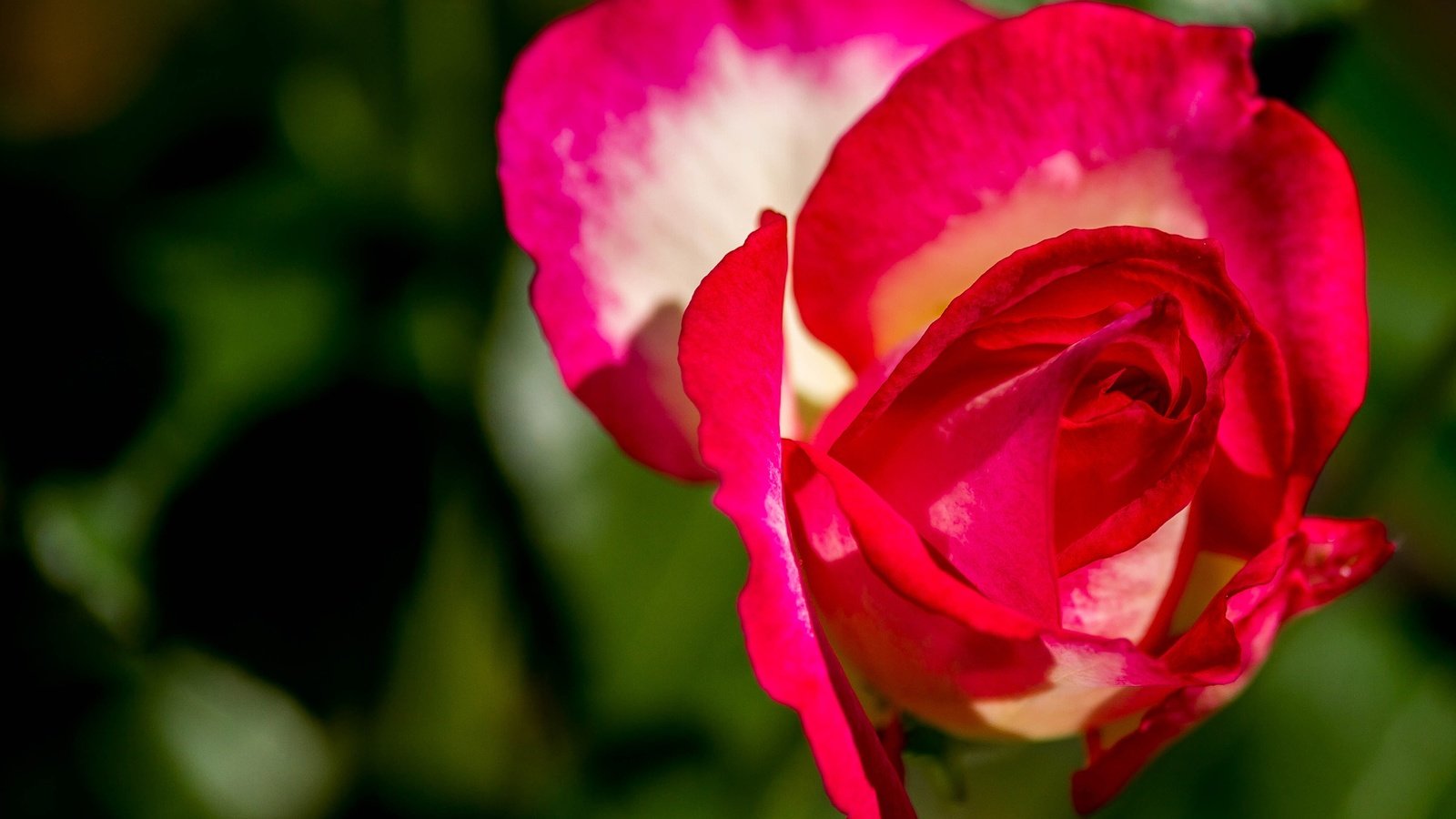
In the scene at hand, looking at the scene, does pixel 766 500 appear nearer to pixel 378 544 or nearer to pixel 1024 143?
pixel 1024 143

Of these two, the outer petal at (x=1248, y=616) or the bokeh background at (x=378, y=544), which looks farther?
the bokeh background at (x=378, y=544)

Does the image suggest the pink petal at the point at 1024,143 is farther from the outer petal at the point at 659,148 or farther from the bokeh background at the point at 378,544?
the bokeh background at the point at 378,544

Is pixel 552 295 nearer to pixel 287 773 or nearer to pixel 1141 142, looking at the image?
pixel 1141 142

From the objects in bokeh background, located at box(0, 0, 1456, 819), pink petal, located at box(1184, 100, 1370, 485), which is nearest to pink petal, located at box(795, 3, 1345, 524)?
pink petal, located at box(1184, 100, 1370, 485)

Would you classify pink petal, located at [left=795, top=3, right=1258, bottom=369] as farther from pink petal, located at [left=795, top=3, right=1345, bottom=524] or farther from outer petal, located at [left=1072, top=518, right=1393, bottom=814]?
outer petal, located at [left=1072, top=518, right=1393, bottom=814]

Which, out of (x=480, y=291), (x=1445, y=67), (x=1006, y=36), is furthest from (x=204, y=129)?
(x=1445, y=67)

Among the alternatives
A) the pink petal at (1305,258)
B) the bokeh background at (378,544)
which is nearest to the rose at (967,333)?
the pink petal at (1305,258)
